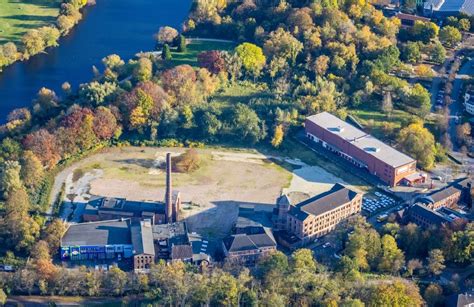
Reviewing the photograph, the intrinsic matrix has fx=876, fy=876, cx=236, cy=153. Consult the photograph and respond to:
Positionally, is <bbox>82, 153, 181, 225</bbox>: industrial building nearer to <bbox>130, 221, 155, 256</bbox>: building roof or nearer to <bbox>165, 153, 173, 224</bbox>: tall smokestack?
<bbox>165, 153, 173, 224</bbox>: tall smokestack

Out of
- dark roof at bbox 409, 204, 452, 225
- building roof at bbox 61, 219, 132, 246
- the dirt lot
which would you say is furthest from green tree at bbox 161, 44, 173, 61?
dark roof at bbox 409, 204, 452, 225

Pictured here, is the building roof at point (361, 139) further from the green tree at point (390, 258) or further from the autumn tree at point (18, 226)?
the autumn tree at point (18, 226)

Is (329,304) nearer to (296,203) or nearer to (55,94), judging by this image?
(296,203)

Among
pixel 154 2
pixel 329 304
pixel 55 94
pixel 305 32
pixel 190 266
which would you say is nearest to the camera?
pixel 329 304

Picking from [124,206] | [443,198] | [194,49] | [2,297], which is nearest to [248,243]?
[124,206]

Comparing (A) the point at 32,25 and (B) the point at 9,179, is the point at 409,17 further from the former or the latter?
(B) the point at 9,179

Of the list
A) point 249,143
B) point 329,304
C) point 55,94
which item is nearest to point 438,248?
point 329,304
